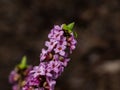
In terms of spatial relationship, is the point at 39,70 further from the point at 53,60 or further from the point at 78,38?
→ the point at 78,38

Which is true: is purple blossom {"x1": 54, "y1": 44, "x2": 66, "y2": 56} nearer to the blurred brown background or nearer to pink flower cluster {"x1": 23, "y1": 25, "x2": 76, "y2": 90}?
pink flower cluster {"x1": 23, "y1": 25, "x2": 76, "y2": 90}

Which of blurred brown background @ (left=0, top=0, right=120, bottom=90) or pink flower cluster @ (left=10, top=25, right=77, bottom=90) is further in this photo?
blurred brown background @ (left=0, top=0, right=120, bottom=90)

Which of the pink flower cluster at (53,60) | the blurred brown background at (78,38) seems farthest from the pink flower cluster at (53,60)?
the blurred brown background at (78,38)

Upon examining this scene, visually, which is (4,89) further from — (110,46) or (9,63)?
(110,46)

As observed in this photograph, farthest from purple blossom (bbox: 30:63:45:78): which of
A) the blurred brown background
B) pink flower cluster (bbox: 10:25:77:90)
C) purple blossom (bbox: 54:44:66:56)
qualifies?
the blurred brown background

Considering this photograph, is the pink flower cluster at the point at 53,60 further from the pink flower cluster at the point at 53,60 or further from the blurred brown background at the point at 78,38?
the blurred brown background at the point at 78,38

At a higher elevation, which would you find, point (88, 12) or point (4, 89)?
point (88, 12)

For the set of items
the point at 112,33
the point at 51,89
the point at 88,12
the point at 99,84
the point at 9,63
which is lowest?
the point at 51,89

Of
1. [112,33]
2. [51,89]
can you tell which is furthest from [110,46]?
[51,89]
